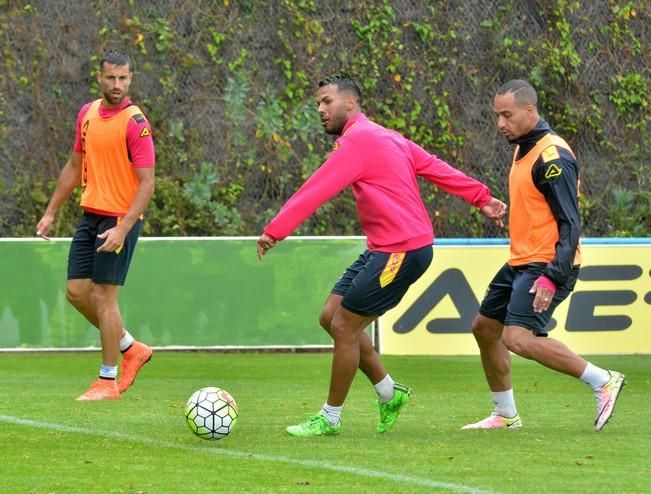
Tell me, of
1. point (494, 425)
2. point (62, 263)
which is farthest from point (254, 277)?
point (494, 425)

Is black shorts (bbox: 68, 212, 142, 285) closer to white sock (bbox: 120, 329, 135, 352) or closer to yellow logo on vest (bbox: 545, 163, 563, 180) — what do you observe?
white sock (bbox: 120, 329, 135, 352)

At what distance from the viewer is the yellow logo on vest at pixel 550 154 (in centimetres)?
826

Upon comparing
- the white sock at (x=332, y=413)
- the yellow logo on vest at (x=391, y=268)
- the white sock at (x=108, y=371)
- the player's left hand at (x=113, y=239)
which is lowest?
the white sock at (x=108, y=371)

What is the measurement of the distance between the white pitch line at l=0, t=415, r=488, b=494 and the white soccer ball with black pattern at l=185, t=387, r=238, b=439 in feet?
0.44

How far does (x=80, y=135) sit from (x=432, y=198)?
24.1ft

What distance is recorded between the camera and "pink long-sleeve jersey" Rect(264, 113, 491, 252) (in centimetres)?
816

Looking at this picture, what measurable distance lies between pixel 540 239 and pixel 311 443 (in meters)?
1.74

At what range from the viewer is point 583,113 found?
58.4 ft

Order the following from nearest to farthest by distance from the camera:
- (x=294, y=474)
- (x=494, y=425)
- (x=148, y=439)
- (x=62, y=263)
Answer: (x=294, y=474)
(x=148, y=439)
(x=494, y=425)
(x=62, y=263)

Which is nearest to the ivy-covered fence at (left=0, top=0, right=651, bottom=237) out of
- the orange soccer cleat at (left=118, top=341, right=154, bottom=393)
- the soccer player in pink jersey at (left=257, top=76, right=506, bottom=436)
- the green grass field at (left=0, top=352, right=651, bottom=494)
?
the green grass field at (left=0, top=352, right=651, bottom=494)

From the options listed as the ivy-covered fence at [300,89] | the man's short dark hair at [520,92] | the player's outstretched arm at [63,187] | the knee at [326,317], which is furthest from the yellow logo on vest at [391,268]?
the ivy-covered fence at [300,89]

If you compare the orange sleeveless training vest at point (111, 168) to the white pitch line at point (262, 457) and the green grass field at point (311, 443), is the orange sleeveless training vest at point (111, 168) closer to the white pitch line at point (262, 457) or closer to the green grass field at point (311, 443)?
the green grass field at point (311, 443)

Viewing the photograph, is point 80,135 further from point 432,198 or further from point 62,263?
point 432,198

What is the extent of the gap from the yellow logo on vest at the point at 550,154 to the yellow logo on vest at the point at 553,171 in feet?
0.15
